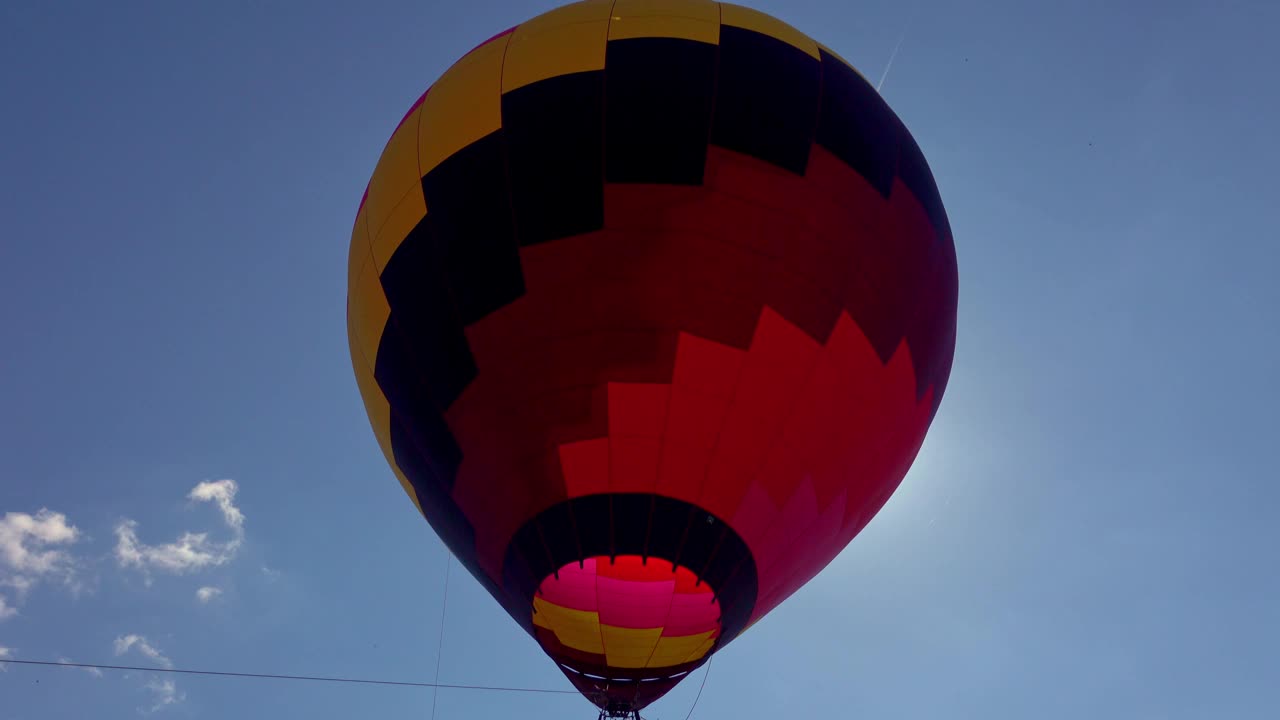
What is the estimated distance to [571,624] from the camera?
6.84 metres

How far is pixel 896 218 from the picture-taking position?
6930mm

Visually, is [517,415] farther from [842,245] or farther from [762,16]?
[762,16]

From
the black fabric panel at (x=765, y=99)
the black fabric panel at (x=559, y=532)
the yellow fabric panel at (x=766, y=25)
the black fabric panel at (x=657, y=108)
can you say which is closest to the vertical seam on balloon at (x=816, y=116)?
the black fabric panel at (x=765, y=99)

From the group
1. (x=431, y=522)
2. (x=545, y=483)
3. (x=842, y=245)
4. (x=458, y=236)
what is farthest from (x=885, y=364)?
(x=431, y=522)

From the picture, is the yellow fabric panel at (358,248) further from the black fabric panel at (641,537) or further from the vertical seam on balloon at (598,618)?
the vertical seam on balloon at (598,618)

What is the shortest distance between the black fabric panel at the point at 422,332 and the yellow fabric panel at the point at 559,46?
140 cm

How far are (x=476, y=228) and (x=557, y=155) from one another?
80cm

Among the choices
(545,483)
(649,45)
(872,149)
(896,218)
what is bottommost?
(545,483)

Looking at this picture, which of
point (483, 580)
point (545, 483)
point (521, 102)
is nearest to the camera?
point (545, 483)

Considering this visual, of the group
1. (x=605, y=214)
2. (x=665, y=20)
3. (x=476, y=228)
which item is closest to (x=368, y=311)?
(x=476, y=228)

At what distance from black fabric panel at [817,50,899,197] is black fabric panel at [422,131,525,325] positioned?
2.51m

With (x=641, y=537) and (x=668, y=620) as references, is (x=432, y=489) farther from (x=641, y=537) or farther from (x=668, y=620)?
(x=668, y=620)

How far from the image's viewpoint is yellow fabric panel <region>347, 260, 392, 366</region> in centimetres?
702

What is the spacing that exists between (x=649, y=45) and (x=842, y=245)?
2146 millimetres
